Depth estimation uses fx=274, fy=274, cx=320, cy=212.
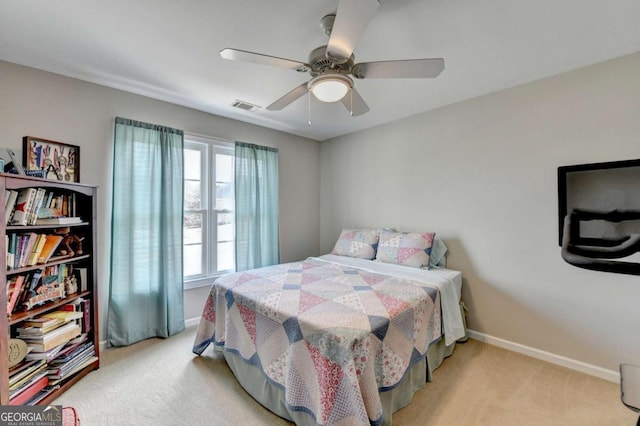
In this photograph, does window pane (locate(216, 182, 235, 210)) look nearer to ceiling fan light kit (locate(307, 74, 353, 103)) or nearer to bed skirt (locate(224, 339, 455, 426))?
bed skirt (locate(224, 339, 455, 426))

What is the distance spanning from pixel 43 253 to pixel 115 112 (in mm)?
1359

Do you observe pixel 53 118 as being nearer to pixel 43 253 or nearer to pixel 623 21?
pixel 43 253

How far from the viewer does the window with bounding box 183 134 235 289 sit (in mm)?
3029

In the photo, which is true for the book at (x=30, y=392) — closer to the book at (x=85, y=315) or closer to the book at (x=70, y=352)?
the book at (x=70, y=352)

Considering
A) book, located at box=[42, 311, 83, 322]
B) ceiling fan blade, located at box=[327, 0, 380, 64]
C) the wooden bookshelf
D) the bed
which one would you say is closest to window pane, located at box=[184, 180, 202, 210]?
the wooden bookshelf

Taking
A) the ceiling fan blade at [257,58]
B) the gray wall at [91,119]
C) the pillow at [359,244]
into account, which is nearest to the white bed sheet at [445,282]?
the pillow at [359,244]

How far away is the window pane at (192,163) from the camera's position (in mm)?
3012

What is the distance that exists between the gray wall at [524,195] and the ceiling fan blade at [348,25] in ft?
6.19

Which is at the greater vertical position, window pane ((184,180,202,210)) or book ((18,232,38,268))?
window pane ((184,180,202,210))

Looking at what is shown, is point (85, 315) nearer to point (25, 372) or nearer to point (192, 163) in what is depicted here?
point (25, 372)

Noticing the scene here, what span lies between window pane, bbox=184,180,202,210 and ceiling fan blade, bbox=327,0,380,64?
7.20 ft

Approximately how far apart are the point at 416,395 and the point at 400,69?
2.16 metres

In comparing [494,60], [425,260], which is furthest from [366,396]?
[494,60]

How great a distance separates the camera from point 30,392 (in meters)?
1.74
